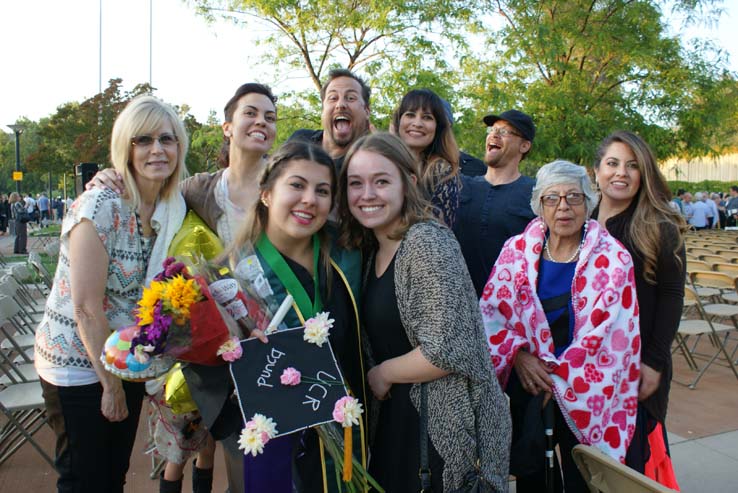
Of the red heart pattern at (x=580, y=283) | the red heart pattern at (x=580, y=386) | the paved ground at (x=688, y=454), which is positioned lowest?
the paved ground at (x=688, y=454)

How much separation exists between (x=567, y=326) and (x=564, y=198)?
557 millimetres

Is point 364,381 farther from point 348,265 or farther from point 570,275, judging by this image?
point 570,275

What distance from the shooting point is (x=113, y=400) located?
2.25 metres

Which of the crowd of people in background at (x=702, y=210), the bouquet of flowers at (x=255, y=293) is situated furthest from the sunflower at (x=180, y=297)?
the crowd of people in background at (x=702, y=210)

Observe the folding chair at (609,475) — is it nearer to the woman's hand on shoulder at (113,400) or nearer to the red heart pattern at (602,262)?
the red heart pattern at (602,262)

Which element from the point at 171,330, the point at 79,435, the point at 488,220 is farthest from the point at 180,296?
the point at 488,220

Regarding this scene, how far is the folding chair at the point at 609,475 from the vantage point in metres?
1.60

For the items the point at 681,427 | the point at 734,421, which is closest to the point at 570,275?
the point at 681,427

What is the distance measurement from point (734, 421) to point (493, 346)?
3.35 metres

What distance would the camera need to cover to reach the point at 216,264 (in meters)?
2.02

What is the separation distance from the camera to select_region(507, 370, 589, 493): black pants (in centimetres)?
253

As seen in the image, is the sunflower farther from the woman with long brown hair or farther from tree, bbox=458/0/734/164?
tree, bbox=458/0/734/164

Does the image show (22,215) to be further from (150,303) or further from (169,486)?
(150,303)

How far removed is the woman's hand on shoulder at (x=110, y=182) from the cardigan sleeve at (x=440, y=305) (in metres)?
1.21
